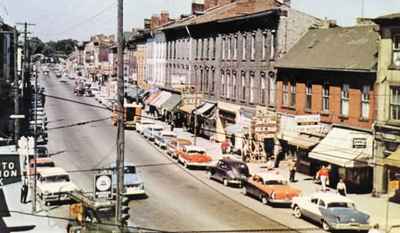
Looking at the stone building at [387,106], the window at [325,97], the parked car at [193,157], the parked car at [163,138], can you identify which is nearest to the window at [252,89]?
the parked car at [163,138]

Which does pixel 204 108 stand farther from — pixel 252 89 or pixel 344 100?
pixel 344 100

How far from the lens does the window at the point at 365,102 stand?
116 ft

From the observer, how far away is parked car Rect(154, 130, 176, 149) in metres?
47.9

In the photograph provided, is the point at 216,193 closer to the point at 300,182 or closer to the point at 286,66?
the point at 300,182

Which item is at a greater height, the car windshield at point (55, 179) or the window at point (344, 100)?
the window at point (344, 100)

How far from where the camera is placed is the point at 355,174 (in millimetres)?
34875

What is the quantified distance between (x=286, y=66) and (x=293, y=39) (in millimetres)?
3706

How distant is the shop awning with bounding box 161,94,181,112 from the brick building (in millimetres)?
21329

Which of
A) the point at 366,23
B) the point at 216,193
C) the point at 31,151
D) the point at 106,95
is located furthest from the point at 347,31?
the point at 106,95

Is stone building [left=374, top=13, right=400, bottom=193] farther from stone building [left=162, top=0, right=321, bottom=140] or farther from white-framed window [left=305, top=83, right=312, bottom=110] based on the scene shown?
stone building [left=162, top=0, right=321, bottom=140]

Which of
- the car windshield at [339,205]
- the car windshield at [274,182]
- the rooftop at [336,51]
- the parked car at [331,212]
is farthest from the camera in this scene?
the rooftop at [336,51]

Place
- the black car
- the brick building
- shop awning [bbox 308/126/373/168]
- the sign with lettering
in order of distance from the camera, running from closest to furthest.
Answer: the sign with lettering
shop awning [bbox 308/126/373/168]
the brick building
the black car

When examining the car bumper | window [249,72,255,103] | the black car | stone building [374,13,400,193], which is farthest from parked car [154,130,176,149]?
the car bumper

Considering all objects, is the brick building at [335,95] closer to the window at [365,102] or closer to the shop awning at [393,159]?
the window at [365,102]
